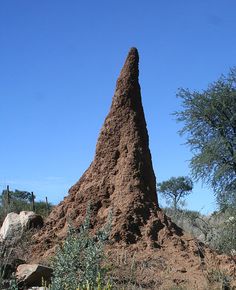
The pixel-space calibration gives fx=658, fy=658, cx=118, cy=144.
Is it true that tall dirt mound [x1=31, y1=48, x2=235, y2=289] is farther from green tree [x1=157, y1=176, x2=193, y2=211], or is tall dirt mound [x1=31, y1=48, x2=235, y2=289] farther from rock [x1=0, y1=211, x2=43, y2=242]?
green tree [x1=157, y1=176, x2=193, y2=211]

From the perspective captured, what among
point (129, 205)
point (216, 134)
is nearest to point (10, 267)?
point (129, 205)

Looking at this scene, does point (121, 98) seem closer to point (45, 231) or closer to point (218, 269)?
point (45, 231)

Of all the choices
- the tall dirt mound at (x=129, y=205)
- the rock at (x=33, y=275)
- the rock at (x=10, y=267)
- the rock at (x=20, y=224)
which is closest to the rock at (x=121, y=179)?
the tall dirt mound at (x=129, y=205)

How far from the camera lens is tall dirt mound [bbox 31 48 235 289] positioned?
10969mm

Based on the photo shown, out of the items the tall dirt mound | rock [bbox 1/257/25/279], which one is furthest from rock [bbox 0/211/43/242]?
rock [bbox 1/257/25/279]

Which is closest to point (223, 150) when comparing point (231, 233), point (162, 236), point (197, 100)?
point (197, 100)

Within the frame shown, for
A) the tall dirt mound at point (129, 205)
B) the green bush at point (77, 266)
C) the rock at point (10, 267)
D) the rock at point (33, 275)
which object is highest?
the tall dirt mound at point (129, 205)

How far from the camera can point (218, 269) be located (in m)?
10.8

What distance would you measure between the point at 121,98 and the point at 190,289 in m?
4.84

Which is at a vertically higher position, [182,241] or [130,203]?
[130,203]

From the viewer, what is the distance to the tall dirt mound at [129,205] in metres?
11.0

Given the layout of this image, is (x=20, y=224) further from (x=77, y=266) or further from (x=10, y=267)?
(x=77, y=266)

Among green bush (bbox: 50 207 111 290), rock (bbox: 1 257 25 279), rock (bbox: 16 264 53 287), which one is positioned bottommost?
green bush (bbox: 50 207 111 290)

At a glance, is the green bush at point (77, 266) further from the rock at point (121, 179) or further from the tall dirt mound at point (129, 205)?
the rock at point (121, 179)
